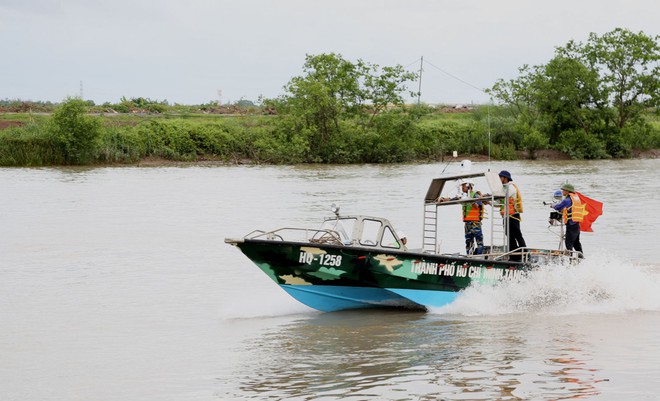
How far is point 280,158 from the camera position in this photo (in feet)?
205

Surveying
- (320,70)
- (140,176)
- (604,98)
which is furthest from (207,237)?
(604,98)

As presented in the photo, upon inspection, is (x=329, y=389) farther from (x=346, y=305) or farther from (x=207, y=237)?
(x=207, y=237)

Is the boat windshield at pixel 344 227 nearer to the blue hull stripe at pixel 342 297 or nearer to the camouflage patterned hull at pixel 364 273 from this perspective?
the camouflage patterned hull at pixel 364 273

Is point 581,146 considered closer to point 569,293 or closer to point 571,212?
point 571,212

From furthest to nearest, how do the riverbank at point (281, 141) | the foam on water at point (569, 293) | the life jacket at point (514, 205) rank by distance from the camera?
the riverbank at point (281, 141)
the life jacket at point (514, 205)
the foam on water at point (569, 293)

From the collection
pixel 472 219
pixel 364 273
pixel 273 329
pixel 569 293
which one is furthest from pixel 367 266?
pixel 569 293

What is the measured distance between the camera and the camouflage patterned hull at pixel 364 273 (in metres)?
14.0

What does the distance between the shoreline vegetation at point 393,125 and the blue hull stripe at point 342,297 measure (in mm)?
44724

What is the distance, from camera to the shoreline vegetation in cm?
6128

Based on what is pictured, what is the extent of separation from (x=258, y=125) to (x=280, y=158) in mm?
5220

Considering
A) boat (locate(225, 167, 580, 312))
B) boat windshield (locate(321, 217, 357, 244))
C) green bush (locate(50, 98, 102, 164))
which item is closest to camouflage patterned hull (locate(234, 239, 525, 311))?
boat (locate(225, 167, 580, 312))

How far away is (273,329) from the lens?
45.5 feet

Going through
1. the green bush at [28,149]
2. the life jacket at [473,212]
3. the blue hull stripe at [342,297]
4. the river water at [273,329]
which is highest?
the green bush at [28,149]

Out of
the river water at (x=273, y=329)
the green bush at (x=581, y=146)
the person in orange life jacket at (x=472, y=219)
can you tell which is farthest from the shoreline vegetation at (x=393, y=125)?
the person in orange life jacket at (x=472, y=219)
